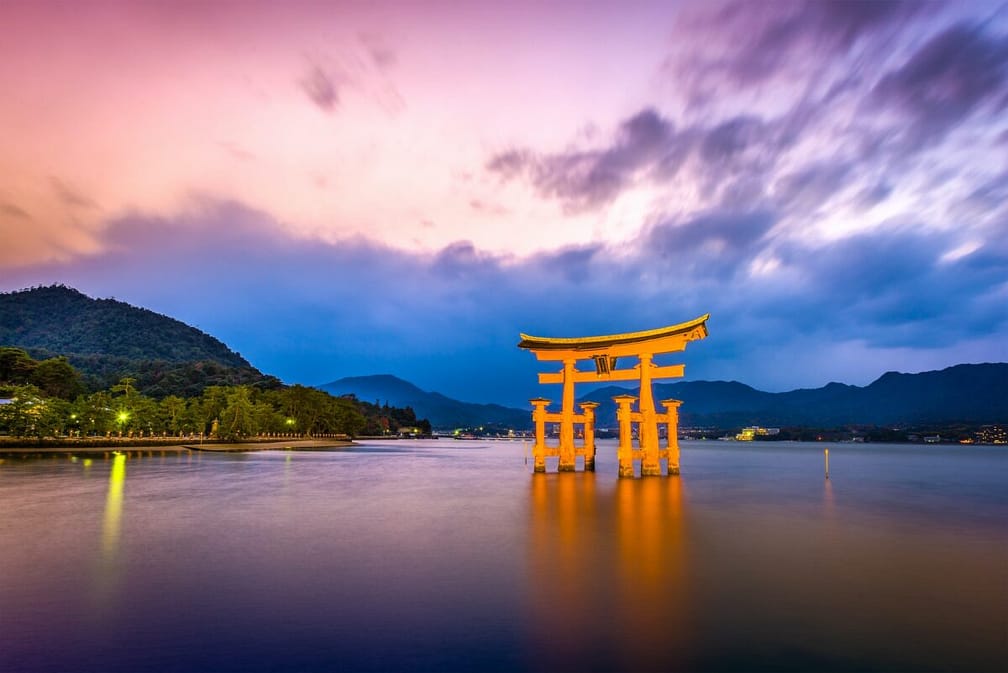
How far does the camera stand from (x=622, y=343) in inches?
1171

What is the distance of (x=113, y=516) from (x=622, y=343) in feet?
75.0

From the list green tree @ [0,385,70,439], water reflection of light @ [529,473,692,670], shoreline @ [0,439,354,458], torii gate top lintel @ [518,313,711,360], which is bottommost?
water reflection of light @ [529,473,692,670]

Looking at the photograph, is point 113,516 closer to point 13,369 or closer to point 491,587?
point 491,587

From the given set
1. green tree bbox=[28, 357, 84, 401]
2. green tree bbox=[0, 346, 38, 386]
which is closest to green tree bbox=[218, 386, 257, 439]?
green tree bbox=[28, 357, 84, 401]

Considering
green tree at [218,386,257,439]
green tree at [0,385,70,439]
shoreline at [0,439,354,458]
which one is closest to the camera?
shoreline at [0,439,354,458]

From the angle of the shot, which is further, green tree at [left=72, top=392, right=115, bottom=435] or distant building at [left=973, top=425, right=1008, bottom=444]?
distant building at [left=973, top=425, right=1008, bottom=444]

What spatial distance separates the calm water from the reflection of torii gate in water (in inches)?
320

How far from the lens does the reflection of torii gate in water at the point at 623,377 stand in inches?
1118

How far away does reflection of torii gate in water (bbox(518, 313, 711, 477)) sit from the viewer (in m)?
28.4

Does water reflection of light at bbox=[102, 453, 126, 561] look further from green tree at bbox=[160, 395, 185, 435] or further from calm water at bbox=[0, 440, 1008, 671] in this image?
green tree at bbox=[160, 395, 185, 435]

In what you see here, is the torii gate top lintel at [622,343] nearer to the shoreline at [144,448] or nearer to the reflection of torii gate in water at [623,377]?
the reflection of torii gate in water at [623,377]

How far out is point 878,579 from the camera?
36.2 ft

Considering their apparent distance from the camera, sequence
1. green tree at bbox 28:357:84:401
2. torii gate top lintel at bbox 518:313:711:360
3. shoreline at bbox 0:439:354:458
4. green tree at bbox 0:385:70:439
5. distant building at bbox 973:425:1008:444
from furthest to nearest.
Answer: distant building at bbox 973:425:1008:444 < green tree at bbox 28:357:84:401 < green tree at bbox 0:385:70:439 < shoreline at bbox 0:439:354:458 < torii gate top lintel at bbox 518:313:711:360

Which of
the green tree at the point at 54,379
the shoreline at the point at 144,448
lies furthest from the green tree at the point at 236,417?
the green tree at the point at 54,379
